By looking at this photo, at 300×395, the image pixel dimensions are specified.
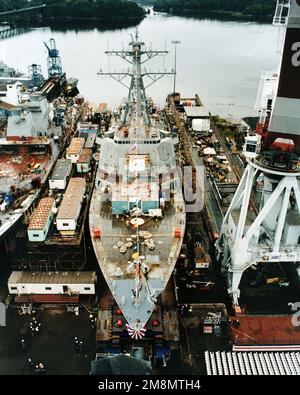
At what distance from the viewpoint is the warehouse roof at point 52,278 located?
67.7ft

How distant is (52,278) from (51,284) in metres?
0.44

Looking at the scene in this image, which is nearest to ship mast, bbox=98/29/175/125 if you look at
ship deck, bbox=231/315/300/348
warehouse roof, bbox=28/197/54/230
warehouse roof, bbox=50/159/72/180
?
warehouse roof, bbox=50/159/72/180

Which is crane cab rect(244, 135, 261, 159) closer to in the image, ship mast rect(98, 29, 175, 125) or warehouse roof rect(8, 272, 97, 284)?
warehouse roof rect(8, 272, 97, 284)

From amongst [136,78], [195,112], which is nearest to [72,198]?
[136,78]

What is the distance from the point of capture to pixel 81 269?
865 inches

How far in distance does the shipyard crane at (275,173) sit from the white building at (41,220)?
33.6ft

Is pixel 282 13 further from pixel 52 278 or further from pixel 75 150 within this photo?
pixel 75 150

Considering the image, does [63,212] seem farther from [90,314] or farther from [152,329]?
[152,329]

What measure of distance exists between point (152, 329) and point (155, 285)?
221 cm

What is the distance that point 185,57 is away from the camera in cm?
8456

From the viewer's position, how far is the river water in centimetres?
6253

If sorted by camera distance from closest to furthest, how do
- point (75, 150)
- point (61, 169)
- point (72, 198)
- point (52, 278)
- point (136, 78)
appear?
point (52, 278)
point (72, 198)
point (61, 169)
point (136, 78)
point (75, 150)

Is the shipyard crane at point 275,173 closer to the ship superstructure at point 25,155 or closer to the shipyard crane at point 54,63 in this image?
the ship superstructure at point 25,155

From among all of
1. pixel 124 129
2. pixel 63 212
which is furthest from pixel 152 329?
pixel 124 129
